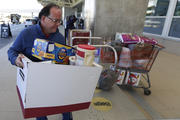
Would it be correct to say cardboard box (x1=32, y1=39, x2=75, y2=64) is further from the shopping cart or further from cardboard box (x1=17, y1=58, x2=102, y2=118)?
the shopping cart

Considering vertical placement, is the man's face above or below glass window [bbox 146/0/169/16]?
below

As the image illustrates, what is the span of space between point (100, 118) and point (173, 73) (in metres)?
2.86

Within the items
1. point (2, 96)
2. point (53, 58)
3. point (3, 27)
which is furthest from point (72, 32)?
point (3, 27)

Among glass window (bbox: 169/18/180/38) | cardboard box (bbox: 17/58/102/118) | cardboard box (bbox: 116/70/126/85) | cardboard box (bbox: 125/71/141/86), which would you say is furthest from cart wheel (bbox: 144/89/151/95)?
glass window (bbox: 169/18/180/38)

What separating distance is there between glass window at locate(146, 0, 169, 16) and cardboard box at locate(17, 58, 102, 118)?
7.21 metres

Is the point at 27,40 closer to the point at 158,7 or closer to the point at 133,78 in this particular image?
the point at 133,78

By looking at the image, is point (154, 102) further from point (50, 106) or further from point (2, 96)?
point (2, 96)

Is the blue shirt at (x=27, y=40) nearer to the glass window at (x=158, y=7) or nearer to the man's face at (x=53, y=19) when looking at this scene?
the man's face at (x=53, y=19)

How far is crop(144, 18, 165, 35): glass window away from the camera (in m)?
6.59

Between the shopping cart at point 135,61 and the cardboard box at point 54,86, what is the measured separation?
1.47 metres

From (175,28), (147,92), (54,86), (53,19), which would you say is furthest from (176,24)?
(54,86)

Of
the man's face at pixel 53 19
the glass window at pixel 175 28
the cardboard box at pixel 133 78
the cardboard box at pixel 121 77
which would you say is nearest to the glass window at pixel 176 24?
the glass window at pixel 175 28

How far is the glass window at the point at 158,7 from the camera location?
6.31 m

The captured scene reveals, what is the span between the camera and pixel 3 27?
25.0ft
